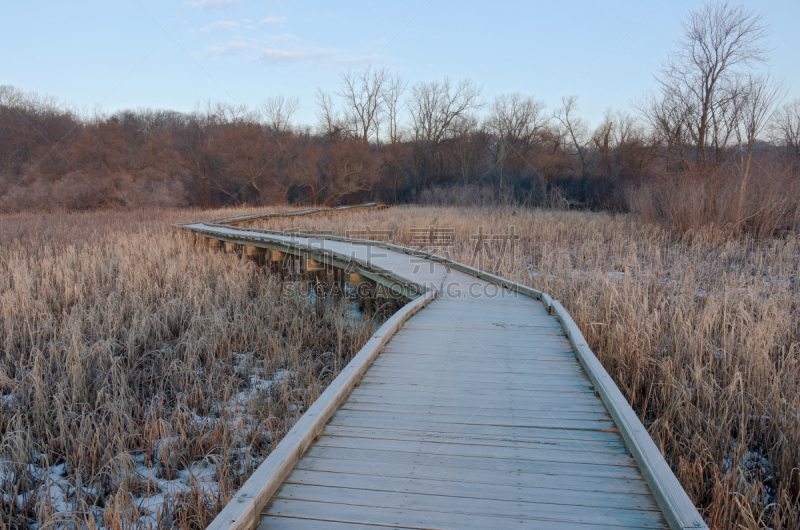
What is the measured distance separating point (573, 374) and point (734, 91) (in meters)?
10.1

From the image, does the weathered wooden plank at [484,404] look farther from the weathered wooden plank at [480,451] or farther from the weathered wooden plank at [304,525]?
the weathered wooden plank at [304,525]

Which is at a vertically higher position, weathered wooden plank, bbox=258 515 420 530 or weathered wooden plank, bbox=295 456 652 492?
weathered wooden plank, bbox=295 456 652 492

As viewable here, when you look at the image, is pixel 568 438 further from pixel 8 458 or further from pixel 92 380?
pixel 92 380

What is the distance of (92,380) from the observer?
12.9ft

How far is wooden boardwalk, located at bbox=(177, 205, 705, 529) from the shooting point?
161cm

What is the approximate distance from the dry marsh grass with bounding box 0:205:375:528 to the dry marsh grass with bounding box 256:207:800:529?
8.35 feet

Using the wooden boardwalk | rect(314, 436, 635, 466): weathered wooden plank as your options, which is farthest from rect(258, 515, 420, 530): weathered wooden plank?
rect(314, 436, 635, 466): weathered wooden plank

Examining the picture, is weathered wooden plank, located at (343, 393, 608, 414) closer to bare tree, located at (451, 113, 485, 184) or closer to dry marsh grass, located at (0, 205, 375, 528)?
dry marsh grass, located at (0, 205, 375, 528)

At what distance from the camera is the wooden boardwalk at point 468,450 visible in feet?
5.28

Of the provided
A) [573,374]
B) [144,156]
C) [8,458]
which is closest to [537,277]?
[573,374]

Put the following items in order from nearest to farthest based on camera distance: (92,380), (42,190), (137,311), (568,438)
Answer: (568,438)
(92,380)
(137,311)
(42,190)

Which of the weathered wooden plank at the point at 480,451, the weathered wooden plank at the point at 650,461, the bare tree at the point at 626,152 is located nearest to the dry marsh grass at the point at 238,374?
the weathered wooden plank at the point at 650,461

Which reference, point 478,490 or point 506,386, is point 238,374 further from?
point 478,490

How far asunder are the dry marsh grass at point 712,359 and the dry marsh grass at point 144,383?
8.35 feet
